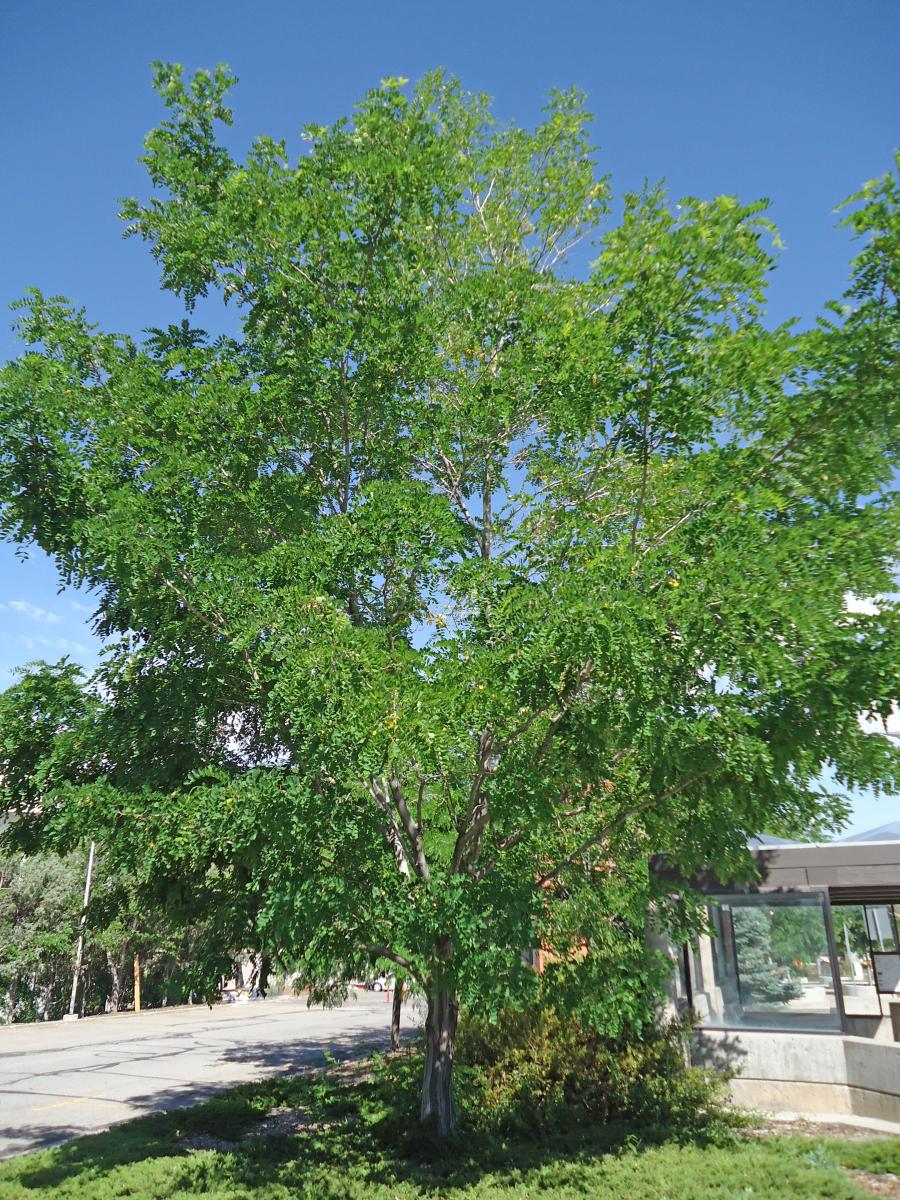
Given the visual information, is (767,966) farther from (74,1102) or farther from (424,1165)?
(74,1102)

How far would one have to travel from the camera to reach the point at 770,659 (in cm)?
644

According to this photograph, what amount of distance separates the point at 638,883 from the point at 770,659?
416cm

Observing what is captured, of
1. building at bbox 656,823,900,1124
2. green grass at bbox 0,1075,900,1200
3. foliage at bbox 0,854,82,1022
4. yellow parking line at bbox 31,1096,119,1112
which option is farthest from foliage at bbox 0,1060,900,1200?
foliage at bbox 0,854,82,1022

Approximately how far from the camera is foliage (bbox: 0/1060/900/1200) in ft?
26.3

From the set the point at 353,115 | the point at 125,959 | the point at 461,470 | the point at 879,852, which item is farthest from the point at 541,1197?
the point at 125,959

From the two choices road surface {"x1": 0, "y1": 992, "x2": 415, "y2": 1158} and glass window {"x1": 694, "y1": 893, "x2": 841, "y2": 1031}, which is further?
road surface {"x1": 0, "y1": 992, "x2": 415, "y2": 1158}

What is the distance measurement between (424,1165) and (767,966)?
7.04 meters

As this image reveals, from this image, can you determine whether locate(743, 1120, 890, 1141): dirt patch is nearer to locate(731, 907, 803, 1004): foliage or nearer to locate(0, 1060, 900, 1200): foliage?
locate(0, 1060, 900, 1200): foliage

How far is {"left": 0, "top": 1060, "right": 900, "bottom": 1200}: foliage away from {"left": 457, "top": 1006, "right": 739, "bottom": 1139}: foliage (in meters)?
0.47

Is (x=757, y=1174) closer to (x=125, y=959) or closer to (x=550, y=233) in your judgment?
(x=550, y=233)

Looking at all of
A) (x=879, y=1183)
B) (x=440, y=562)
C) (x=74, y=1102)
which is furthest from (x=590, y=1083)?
(x=74, y=1102)

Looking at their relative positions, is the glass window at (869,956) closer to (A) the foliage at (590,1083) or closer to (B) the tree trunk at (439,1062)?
(A) the foliage at (590,1083)

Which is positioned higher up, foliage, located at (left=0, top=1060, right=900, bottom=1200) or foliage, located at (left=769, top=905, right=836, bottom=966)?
foliage, located at (left=769, top=905, right=836, bottom=966)

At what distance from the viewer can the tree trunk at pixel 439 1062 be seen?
397 inches
